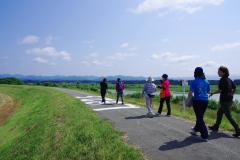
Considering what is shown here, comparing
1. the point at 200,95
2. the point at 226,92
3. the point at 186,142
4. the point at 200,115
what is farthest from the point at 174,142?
the point at 226,92

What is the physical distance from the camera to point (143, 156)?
26.1ft

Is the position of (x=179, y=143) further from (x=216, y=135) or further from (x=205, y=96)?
(x=216, y=135)

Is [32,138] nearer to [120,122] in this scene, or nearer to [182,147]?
[120,122]

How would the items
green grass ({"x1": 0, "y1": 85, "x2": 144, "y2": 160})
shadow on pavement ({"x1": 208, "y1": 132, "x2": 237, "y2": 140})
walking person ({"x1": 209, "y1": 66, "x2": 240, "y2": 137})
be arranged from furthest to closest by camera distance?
walking person ({"x1": 209, "y1": 66, "x2": 240, "y2": 137})
shadow on pavement ({"x1": 208, "y1": 132, "x2": 237, "y2": 140})
green grass ({"x1": 0, "y1": 85, "x2": 144, "y2": 160})

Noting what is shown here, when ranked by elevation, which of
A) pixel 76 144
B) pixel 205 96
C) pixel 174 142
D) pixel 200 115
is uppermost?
pixel 205 96

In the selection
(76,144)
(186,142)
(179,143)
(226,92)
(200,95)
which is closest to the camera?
(179,143)

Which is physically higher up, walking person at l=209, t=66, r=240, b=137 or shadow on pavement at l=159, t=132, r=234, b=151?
walking person at l=209, t=66, r=240, b=137

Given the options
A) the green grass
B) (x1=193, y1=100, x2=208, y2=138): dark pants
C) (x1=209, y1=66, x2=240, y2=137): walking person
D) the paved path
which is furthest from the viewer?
(x1=209, y1=66, x2=240, y2=137): walking person

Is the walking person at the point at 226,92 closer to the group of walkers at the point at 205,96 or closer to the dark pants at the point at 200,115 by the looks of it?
the group of walkers at the point at 205,96

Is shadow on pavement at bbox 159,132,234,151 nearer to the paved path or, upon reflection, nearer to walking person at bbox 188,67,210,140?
the paved path

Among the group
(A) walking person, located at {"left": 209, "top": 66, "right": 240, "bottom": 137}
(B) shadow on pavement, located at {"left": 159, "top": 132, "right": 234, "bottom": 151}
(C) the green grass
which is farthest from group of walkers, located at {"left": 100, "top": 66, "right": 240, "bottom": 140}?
(C) the green grass

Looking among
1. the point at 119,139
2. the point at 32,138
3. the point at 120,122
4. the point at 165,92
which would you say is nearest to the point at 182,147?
the point at 119,139

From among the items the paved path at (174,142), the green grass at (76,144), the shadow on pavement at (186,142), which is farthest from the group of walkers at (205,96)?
the green grass at (76,144)

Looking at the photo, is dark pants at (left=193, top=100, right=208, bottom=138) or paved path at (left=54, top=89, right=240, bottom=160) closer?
paved path at (left=54, top=89, right=240, bottom=160)
